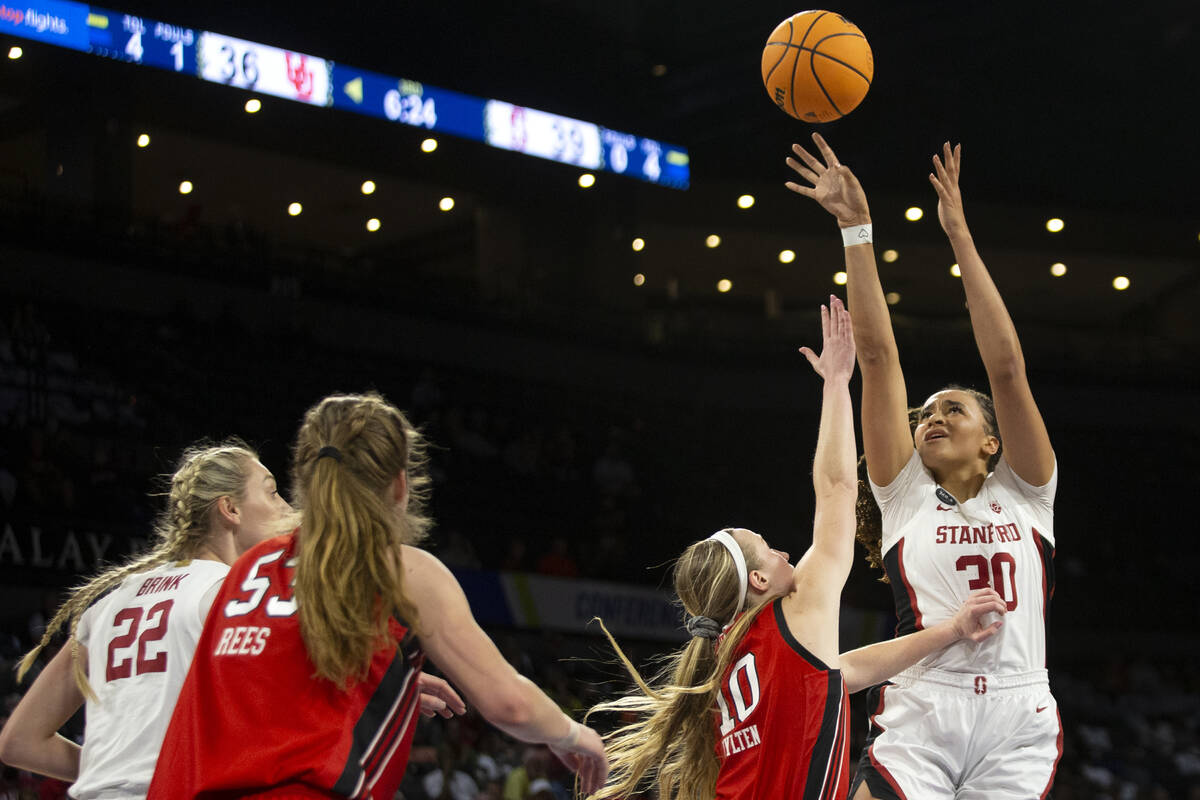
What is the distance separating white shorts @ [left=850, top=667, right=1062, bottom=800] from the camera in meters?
4.06

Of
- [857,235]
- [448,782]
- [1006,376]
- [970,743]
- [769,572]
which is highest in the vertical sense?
[857,235]

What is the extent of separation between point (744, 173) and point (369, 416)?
874 inches

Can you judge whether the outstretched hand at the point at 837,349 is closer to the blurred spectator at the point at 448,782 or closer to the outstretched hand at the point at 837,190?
the outstretched hand at the point at 837,190

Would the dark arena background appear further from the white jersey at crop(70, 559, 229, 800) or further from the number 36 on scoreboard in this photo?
the white jersey at crop(70, 559, 229, 800)

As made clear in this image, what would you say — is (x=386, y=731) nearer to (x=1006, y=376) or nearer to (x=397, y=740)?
(x=397, y=740)

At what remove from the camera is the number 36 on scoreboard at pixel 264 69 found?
18609mm

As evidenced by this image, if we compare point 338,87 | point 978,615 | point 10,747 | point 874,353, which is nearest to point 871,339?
point 874,353

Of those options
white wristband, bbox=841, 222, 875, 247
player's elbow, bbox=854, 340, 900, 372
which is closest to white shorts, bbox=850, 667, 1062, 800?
player's elbow, bbox=854, 340, 900, 372

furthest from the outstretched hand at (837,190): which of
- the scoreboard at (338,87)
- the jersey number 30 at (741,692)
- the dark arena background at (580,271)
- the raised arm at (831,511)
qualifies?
the scoreboard at (338,87)

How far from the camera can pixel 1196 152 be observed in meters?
22.6

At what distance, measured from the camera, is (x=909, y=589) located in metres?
4.38

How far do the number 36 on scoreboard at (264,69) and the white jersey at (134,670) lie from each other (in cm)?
1627

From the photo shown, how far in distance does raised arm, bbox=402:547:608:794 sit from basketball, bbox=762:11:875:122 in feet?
11.3

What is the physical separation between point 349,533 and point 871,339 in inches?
90.4
